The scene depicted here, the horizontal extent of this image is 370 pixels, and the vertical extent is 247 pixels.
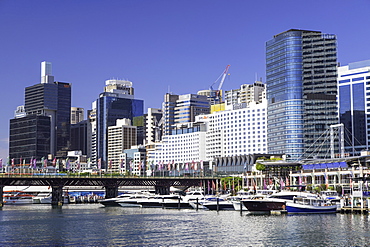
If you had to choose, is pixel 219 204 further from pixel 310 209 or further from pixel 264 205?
pixel 310 209

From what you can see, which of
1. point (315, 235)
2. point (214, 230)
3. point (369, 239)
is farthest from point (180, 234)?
point (369, 239)

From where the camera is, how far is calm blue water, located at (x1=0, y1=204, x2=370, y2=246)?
10412 centimetres

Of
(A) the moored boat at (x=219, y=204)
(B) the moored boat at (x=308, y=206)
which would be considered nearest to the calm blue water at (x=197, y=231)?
(B) the moored boat at (x=308, y=206)

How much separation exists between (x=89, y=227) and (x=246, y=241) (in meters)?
41.9

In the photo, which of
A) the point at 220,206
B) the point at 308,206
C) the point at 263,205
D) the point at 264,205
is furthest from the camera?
the point at 220,206

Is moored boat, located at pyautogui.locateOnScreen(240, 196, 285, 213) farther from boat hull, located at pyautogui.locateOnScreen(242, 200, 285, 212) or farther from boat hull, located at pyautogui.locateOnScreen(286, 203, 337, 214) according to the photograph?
boat hull, located at pyautogui.locateOnScreen(286, 203, 337, 214)

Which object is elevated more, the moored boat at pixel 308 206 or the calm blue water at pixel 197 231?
the moored boat at pixel 308 206

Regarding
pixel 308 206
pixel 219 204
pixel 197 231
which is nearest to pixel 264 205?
pixel 308 206

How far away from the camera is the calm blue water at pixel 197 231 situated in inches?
4099

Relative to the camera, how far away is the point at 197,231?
121375mm

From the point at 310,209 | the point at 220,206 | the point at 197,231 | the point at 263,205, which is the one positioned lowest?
the point at 197,231

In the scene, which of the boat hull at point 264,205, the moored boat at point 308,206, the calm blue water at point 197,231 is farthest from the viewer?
the boat hull at point 264,205

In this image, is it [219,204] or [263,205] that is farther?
[219,204]

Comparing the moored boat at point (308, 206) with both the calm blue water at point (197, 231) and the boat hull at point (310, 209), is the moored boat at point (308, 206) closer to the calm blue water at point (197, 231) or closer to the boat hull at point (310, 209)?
the boat hull at point (310, 209)
